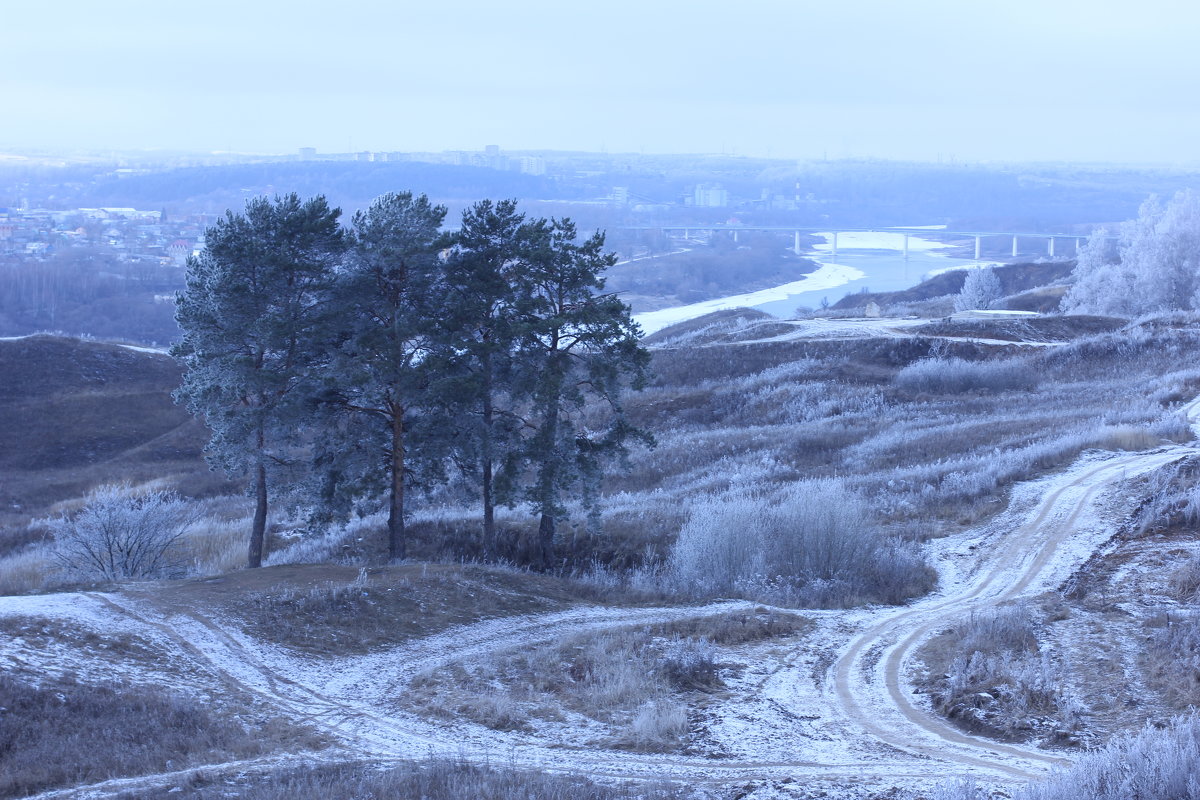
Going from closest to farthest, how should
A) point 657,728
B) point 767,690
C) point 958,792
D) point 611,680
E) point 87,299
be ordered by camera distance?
point 958,792
point 657,728
point 767,690
point 611,680
point 87,299

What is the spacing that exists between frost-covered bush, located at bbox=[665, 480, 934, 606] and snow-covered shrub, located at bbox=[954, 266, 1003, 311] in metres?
51.7

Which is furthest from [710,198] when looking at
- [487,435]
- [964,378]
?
[487,435]

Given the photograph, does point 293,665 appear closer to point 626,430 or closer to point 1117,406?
point 626,430

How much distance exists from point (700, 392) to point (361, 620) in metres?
28.2

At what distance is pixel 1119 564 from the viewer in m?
13.3

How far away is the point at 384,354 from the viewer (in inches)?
665

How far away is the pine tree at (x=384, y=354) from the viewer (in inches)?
667

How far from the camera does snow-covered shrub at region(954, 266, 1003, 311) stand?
2603 inches

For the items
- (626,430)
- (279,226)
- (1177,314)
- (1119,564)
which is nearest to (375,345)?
(279,226)

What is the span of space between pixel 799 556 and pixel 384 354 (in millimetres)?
7765

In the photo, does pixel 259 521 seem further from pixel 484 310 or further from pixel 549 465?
pixel 484 310

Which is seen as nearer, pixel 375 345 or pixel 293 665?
pixel 293 665

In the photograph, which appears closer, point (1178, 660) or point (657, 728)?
point (657, 728)

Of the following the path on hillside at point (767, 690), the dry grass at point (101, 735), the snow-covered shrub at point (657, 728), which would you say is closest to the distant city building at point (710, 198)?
the path on hillside at point (767, 690)
